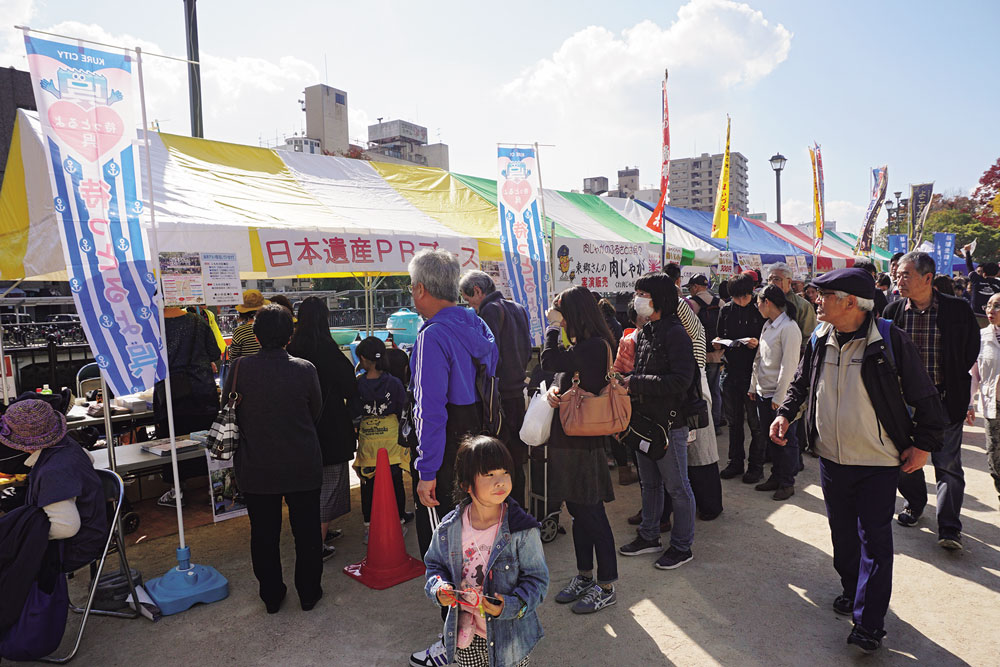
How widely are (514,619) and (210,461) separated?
317 centimetres

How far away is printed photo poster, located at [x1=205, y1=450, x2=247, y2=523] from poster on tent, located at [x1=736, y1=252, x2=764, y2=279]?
8.87 metres

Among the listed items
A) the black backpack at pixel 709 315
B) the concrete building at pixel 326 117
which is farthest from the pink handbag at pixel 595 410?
the concrete building at pixel 326 117

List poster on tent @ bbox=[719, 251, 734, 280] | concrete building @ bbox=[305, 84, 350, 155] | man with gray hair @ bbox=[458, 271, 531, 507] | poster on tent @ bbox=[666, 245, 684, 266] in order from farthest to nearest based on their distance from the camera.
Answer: concrete building @ bbox=[305, 84, 350, 155], poster on tent @ bbox=[719, 251, 734, 280], poster on tent @ bbox=[666, 245, 684, 266], man with gray hair @ bbox=[458, 271, 531, 507]

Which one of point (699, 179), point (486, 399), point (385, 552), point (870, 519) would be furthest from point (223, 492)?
point (699, 179)

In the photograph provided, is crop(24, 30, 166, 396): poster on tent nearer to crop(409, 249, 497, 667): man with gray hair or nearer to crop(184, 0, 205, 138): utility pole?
crop(409, 249, 497, 667): man with gray hair

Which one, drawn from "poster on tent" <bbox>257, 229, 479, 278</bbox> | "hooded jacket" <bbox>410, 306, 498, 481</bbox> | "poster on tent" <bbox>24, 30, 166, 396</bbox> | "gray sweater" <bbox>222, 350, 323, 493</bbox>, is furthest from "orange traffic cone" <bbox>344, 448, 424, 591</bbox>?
"poster on tent" <bbox>257, 229, 479, 278</bbox>

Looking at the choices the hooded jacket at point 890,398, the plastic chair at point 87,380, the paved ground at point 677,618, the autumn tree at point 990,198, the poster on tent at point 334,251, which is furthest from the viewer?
the autumn tree at point 990,198

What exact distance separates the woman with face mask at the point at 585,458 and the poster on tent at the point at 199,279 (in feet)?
7.32

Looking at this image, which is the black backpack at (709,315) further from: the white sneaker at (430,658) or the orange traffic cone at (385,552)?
the white sneaker at (430,658)

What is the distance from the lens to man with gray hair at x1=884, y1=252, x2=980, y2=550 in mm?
3523

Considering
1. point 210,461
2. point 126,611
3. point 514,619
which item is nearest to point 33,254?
point 210,461

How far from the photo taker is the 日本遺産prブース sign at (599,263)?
7.13 metres

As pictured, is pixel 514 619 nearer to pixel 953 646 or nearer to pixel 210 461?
pixel 953 646

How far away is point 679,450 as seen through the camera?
11.9 feet
